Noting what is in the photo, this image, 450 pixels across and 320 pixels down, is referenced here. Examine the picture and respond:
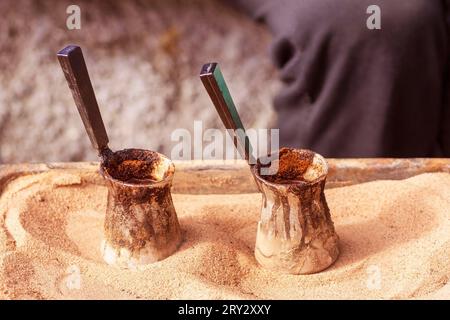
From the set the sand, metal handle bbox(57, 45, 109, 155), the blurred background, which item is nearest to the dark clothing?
the sand

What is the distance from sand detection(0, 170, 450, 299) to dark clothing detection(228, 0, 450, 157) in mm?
306

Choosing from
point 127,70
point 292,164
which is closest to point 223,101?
point 292,164

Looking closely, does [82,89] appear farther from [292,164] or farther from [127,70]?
[127,70]

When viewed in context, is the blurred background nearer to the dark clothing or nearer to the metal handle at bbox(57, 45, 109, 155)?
the dark clothing

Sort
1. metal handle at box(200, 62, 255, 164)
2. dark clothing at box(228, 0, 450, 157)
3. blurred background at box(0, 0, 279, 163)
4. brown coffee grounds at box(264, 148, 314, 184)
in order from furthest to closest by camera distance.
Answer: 1. blurred background at box(0, 0, 279, 163)
2. dark clothing at box(228, 0, 450, 157)
3. brown coffee grounds at box(264, 148, 314, 184)
4. metal handle at box(200, 62, 255, 164)

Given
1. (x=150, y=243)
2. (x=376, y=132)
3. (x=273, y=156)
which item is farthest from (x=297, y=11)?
(x=150, y=243)

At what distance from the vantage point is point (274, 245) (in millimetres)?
936

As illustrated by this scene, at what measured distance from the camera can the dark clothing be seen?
1341mm

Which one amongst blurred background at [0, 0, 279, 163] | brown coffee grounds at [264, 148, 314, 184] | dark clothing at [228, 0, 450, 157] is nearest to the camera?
brown coffee grounds at [264, 148, 314, 184]

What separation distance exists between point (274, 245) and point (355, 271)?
0.35ft

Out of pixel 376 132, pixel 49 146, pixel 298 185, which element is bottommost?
pixel 49 146

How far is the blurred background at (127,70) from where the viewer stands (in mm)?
1886

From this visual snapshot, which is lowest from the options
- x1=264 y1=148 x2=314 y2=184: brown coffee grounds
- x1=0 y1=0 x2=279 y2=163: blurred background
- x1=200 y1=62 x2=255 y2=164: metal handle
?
x1=0 y1=0 x2=279 y2=163: blurred background
